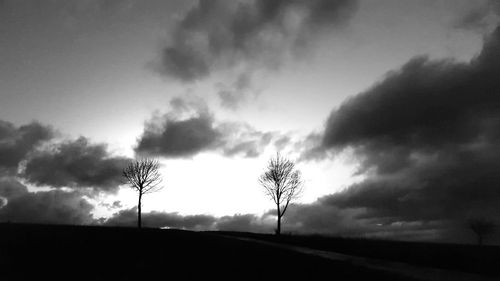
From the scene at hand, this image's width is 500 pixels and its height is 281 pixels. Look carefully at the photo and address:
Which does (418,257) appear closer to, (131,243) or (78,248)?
(131,243)

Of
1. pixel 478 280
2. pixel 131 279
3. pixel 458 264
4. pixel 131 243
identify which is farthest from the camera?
pixel 131 243

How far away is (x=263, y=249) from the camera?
23.3 metres

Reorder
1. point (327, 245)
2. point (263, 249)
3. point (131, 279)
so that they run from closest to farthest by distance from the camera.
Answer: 1. point (131, 279)
2. point (263, 249)
3. point (327, 245)

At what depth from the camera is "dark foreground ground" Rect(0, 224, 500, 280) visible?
15797 mm

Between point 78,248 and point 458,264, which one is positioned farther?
point 78,248

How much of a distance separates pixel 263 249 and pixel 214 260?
15.1 ft

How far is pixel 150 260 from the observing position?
1959 centimetres

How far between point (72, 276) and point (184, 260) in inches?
→ 204

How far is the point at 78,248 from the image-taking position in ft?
74.0

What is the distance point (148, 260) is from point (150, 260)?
105mm

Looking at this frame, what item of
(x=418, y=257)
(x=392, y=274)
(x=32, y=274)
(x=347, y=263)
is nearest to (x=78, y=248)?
(x=32, y=274)

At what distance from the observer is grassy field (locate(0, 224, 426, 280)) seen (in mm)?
15836

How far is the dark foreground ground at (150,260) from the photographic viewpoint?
15797 mm

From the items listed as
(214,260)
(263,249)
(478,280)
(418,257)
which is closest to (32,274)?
(214,260)
